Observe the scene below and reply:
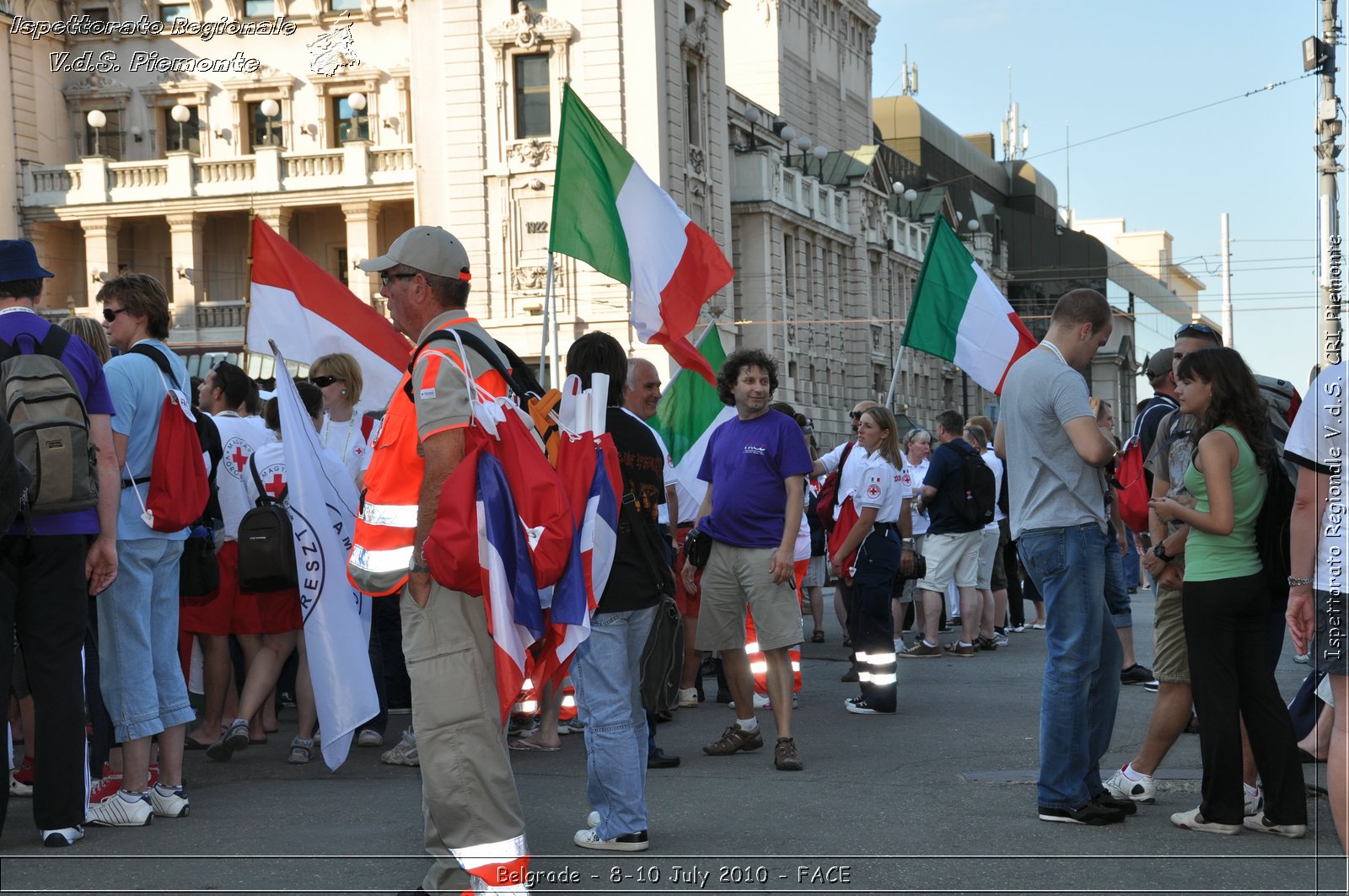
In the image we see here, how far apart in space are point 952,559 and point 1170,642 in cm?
673

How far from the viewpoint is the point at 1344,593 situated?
5.07 m

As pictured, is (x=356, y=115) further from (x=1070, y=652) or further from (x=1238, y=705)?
(x=1238, y=705)

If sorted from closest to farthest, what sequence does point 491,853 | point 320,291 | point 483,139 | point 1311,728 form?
Result: point 491,853, point 1311,728, point 320,291, point 483,139

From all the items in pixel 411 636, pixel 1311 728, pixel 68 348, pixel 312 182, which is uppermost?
pixel 312 182

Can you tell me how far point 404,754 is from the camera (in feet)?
27.0

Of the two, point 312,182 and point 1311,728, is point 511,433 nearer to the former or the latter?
point 1311,728

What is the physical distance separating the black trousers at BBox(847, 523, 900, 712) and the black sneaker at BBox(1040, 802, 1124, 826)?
11.7 feet

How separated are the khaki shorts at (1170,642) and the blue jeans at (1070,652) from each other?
0.44 metres

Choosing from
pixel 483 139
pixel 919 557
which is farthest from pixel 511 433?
pixel 483 139

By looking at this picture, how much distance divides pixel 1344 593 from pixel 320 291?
224 inches

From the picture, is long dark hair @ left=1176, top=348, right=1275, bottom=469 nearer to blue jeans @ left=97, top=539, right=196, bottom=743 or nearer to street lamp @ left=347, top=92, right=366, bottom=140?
blue jeans @ left=97, top=539, right=196, bottom=743

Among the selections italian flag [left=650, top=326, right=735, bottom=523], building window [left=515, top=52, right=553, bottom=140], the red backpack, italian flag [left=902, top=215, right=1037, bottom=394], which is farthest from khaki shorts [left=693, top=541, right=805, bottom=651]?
building window [left=515, top=52, right=553, bottom=140]

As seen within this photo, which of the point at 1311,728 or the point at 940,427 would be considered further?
the point at 940,427

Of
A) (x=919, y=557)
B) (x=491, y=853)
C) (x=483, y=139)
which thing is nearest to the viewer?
(x=491, y=853)
